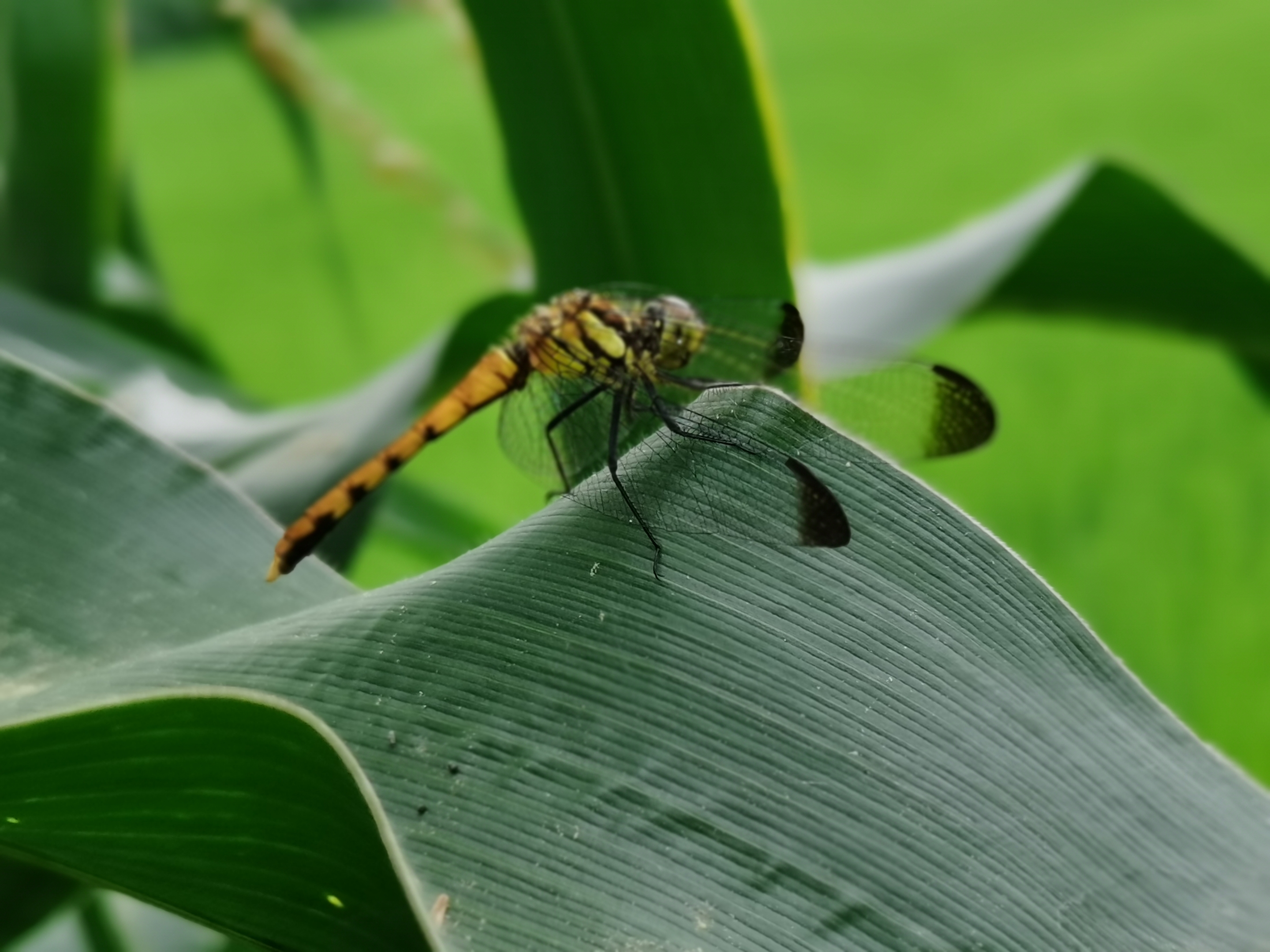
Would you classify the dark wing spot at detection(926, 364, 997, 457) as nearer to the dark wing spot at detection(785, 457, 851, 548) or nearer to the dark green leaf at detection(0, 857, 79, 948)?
the dark wing spot at detection(785, 457, 851, 548)

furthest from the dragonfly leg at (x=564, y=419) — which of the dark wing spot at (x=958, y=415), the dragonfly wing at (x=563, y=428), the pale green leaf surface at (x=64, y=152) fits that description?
the pale green leaf surface at (x=64, y=152)

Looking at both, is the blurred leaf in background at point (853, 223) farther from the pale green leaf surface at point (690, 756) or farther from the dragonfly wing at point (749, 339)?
the pale green leaf surface at point (690, 756)

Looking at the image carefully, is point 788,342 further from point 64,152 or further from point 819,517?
point 64,152

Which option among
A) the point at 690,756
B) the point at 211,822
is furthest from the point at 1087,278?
the point at 211,822

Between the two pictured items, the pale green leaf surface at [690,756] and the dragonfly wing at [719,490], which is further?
the dragonfly wing at [719,490]

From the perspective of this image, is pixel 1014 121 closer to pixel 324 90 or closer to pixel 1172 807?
pixel 324 90
